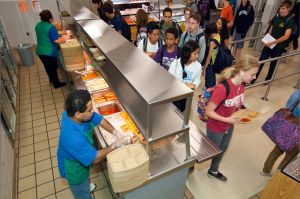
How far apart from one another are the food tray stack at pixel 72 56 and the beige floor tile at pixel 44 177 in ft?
5.99

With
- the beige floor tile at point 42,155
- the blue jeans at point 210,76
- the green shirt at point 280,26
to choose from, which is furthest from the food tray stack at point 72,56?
the green shirt at point 280,26

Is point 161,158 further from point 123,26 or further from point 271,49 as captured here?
point 271,49

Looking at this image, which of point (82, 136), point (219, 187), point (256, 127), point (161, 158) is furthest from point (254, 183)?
point (82, 136)

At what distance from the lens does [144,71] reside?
87.4 inches

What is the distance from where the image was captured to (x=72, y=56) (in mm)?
3893

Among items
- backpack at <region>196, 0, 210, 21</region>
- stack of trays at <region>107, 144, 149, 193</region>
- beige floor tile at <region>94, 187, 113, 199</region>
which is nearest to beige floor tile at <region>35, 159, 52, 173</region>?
beige floor tile at <region>94, 187, 113, 199</region>

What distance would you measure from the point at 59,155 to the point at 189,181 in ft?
6.84

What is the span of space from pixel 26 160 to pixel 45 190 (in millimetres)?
833

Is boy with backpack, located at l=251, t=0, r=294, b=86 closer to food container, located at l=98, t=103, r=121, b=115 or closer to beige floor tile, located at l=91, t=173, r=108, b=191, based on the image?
food container, located at l=98, t=103, r=121, b=115

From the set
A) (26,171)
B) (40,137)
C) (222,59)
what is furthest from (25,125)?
(222,59)

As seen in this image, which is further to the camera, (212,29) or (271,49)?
(271,49)

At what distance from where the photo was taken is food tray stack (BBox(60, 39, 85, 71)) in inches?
149

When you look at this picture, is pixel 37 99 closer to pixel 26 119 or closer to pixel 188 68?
pixel 26 119

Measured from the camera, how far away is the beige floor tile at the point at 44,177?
11.3 ft
